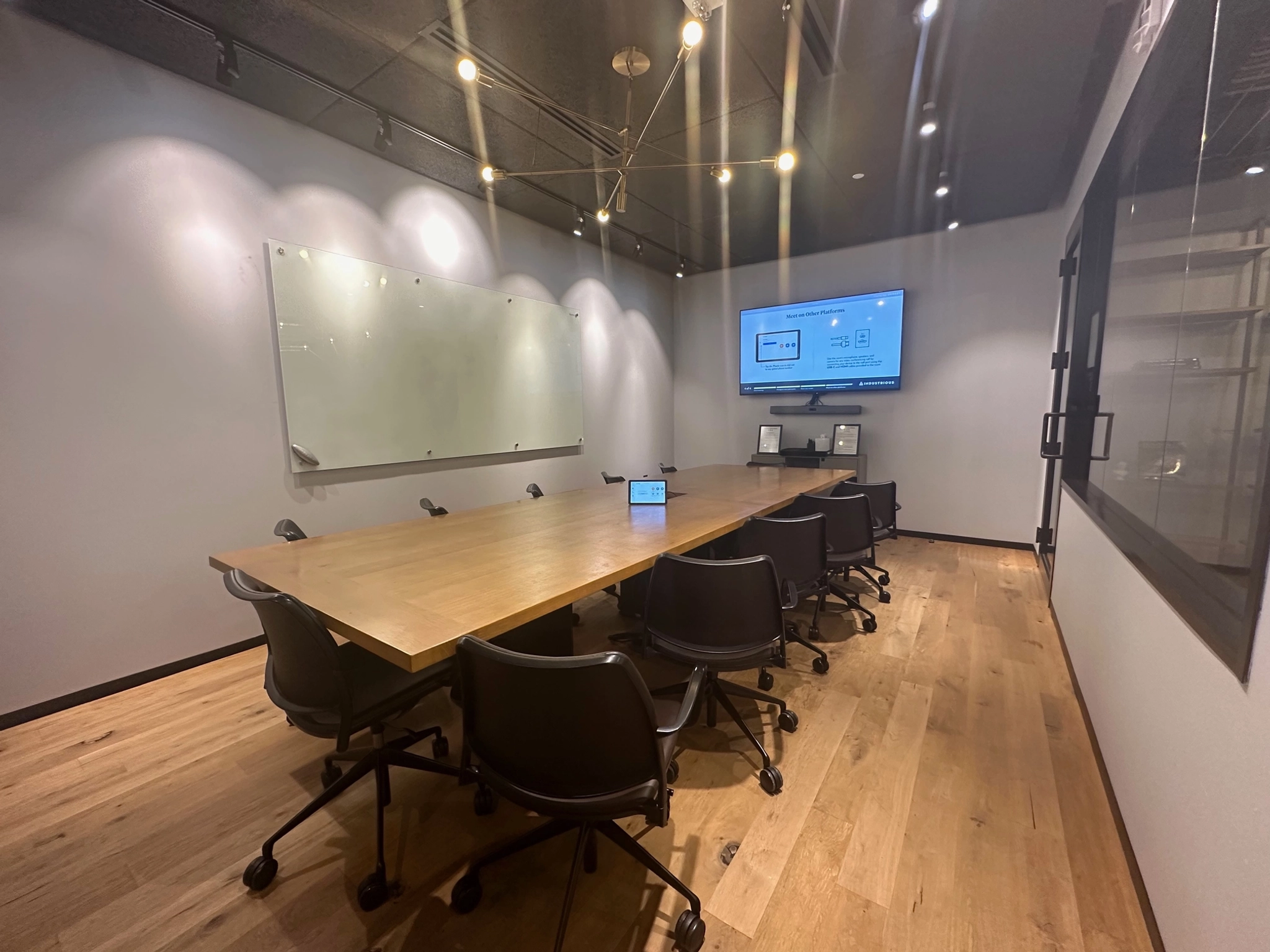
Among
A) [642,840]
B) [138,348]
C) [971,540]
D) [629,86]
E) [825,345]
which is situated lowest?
[642,840]

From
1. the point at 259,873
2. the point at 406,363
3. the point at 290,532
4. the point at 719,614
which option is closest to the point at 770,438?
the point at 406,363

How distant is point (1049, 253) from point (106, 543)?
702 centimetres

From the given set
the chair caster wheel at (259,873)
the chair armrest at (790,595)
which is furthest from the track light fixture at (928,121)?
the chair caster wheel at (259,873)

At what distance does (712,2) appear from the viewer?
1.75 meters

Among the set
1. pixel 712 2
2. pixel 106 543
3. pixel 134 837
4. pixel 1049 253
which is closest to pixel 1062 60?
pixel 712 2

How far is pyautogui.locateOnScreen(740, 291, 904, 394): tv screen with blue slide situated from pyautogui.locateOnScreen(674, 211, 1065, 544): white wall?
18cm

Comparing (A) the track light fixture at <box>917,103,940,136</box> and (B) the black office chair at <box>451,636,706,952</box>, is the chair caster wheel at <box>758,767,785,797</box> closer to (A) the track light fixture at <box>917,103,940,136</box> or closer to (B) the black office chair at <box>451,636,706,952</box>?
(B) the black office chair at <box>451,636,706,952</box>

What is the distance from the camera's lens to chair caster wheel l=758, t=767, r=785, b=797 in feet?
5.71

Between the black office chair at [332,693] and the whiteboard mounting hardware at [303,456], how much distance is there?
6.14 ft

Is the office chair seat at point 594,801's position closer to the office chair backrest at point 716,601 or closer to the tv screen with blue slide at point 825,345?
the office chair backrest at point 716,601

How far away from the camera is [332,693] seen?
1.35m

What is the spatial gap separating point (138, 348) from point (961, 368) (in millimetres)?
6278

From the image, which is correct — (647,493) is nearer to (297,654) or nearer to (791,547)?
(791,547)

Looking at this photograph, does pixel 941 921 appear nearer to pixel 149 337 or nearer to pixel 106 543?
pixel 106 543
